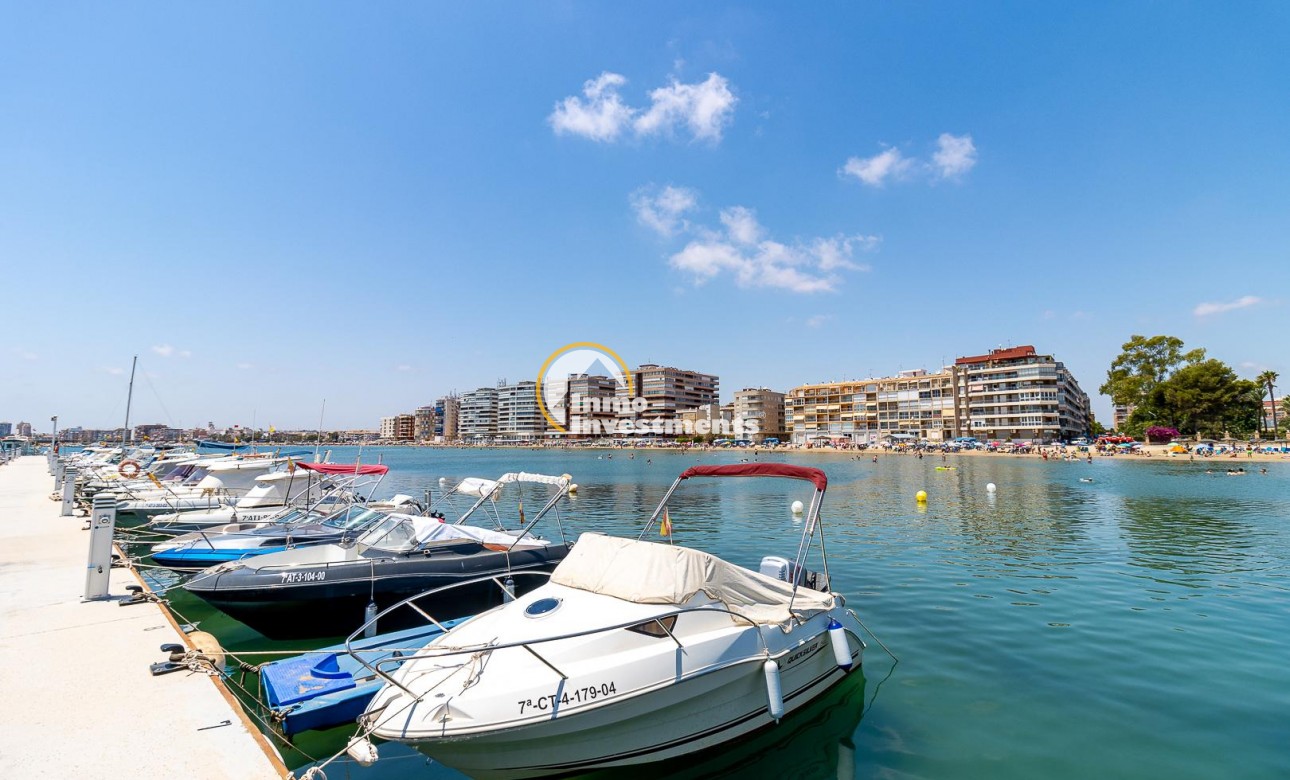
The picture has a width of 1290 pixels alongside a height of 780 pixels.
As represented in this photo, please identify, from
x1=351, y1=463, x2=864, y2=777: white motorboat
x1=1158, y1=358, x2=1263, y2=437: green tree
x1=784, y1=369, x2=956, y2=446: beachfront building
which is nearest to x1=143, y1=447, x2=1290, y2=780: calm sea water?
x1=351, y1=463, x2=864, y2=777: white motorboat

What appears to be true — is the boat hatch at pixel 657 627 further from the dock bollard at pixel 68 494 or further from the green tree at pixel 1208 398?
the green tree at pixel 1208 398

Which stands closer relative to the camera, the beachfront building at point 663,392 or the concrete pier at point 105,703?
the concrete pier at point 105,703

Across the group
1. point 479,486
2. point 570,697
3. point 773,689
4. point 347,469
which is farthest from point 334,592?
point 347,469

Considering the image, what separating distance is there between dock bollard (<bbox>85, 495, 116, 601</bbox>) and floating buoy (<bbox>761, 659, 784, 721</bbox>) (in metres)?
11.6

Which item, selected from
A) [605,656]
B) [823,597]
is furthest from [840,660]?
[605,656]

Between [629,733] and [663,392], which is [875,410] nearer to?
[663,392]

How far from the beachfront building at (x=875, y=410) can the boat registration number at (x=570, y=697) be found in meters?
131

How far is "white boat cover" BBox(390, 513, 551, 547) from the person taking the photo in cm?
1256

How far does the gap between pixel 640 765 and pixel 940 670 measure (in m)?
5.70

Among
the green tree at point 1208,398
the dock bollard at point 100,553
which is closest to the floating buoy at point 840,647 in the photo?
the dock bollard at point 100,553

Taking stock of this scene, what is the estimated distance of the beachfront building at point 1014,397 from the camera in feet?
352

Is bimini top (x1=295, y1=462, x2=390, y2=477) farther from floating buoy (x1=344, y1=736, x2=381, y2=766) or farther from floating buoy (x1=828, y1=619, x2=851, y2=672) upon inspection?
floating buoy (x1=828, y1=619, x2=851, y2=672)

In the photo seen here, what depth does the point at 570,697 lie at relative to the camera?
5594 mm

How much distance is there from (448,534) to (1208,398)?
11448cm
